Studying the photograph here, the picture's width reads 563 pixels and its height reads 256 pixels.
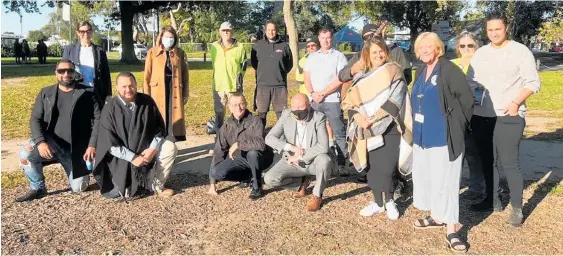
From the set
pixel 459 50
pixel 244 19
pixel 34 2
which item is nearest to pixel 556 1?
pixel 459 50

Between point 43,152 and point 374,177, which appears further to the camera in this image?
point 43,152

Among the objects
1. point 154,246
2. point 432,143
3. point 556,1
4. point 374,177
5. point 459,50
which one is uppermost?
point 556,1

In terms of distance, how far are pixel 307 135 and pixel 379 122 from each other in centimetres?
87

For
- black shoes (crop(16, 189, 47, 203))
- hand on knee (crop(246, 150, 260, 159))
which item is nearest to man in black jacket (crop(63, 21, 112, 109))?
black shoes (crop(16, 189, 47, 203))

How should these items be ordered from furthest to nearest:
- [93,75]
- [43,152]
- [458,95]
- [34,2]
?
[34,2] → [93,75] → [43,152] → [458,95]

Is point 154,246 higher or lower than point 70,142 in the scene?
lower

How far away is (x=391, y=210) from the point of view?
15.7 feet

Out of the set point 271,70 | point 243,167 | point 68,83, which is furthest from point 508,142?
point 68,83

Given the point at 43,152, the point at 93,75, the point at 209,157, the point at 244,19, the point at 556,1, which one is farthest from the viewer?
the point at 244,19

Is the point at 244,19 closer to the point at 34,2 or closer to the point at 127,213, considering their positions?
the point at 34,2

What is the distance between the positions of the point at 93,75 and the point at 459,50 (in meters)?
4.16

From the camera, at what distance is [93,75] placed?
239 inches

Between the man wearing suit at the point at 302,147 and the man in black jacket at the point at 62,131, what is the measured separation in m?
1.92

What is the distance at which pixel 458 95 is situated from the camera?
3.90 metres
